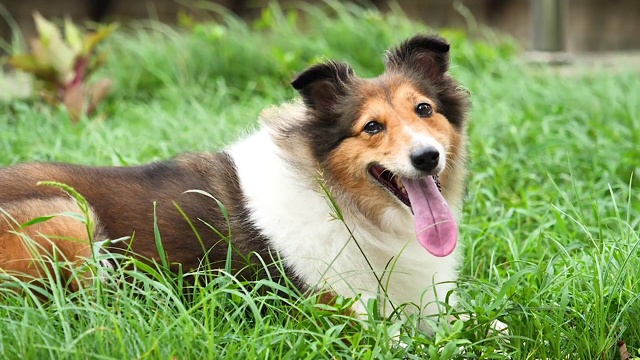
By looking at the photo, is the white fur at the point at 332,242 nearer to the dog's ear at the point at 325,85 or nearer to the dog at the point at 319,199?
the dog at the point at 319,199

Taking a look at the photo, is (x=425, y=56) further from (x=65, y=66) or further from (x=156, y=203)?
(x=65, y=66)

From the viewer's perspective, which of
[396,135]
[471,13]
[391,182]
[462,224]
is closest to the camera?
[396,135]

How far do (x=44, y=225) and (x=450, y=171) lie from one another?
1.81 metres

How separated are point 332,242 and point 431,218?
444mm

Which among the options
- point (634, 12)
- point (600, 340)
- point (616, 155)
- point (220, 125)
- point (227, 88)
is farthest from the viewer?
point (634, 12)

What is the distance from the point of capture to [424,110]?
3648mm

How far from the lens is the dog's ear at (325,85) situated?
368cm

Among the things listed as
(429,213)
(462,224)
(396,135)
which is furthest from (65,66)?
(429,213)

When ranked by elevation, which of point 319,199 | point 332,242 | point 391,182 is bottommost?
point 332,242

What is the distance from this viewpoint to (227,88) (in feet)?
25.4

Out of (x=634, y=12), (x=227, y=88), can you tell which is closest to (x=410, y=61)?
(x=227, y=88)

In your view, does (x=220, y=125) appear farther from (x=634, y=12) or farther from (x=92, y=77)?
(x=634, y=12)

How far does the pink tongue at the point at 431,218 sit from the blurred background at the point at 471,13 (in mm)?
8078

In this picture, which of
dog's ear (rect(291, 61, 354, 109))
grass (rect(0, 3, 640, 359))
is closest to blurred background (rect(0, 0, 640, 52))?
grass (rect(0, 3, 640, 359))
